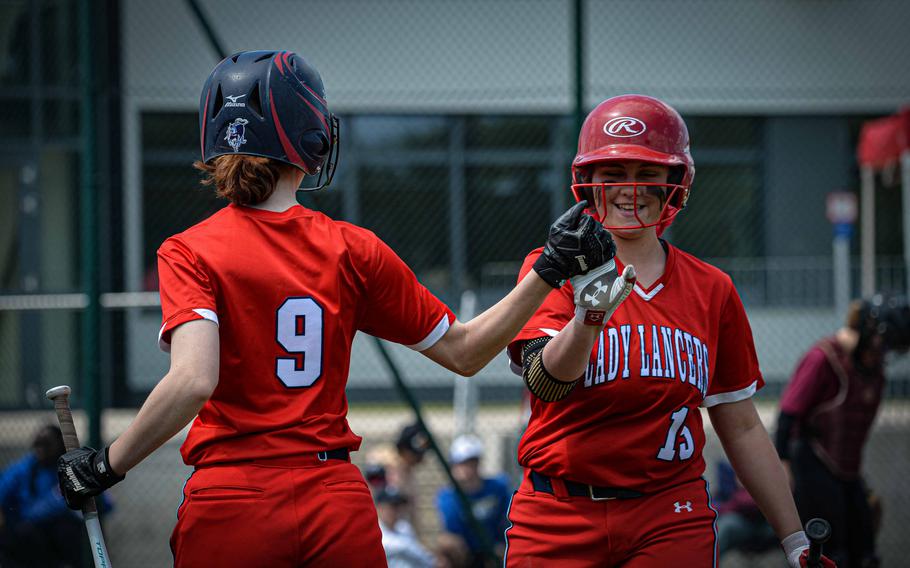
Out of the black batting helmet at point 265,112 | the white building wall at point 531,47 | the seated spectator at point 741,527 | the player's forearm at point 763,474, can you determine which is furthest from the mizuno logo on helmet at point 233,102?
the white building wall at point 531,47

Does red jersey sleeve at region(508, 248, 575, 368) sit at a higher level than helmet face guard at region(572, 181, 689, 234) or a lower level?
lower

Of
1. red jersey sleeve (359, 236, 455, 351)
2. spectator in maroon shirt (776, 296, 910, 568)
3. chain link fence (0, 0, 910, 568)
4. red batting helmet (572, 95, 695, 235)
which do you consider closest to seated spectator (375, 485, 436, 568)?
chain link fence (0, 0, 910, 568)

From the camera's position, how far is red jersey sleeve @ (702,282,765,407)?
9.48 ft

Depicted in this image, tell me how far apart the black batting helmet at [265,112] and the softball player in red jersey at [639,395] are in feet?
2.34

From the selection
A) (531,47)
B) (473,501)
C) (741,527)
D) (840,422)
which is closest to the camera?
(840,422)

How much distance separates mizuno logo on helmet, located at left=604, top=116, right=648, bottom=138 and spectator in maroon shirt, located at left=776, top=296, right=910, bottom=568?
331 centimetres

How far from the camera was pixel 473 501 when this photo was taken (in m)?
6.92

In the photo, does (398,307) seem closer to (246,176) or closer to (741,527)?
(246,176)

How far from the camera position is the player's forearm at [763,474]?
2896 mm

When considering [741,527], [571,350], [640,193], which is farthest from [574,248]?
[741,527]

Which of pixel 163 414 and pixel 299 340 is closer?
pixel 163 414

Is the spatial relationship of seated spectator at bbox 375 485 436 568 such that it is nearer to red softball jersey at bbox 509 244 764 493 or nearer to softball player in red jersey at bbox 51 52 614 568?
red softball jersey at bbox 509 244 764 493

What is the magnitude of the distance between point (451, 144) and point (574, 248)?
8597mm

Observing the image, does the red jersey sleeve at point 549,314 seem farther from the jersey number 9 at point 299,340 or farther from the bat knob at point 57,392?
the bat knob at point 57,392
